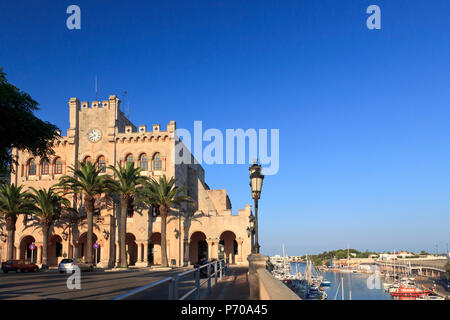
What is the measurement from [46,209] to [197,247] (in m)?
16.7

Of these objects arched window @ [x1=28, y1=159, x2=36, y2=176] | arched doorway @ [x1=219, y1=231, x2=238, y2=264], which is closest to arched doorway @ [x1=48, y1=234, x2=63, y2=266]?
arched window @ [x1=28, y1=159, x2=36, y2=176]

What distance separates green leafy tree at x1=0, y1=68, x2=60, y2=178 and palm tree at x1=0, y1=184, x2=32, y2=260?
18492 mm

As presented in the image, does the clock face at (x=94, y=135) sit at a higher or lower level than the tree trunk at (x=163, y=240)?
higher

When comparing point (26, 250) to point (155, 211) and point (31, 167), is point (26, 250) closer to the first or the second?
point (31, 167)

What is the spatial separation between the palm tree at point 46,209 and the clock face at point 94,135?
7993 mm

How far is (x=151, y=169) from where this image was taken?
43.7m

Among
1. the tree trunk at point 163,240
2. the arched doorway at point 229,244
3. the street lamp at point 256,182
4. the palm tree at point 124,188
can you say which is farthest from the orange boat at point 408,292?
the street lamp at point 256,182

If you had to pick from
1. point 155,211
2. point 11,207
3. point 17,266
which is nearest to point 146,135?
point 155,211

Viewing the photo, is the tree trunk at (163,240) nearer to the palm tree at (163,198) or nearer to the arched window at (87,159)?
the palm tree at (163,198)

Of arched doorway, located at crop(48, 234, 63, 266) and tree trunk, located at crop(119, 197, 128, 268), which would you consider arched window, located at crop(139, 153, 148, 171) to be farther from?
arched doorway, located at crop(48, 234, 63, 266)

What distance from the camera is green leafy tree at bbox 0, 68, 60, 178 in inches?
800

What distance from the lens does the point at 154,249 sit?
1740 inches

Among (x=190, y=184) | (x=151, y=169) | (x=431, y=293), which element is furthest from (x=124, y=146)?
(x=431, y=293)

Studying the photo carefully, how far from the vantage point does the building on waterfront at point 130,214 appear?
4162 centimetres
